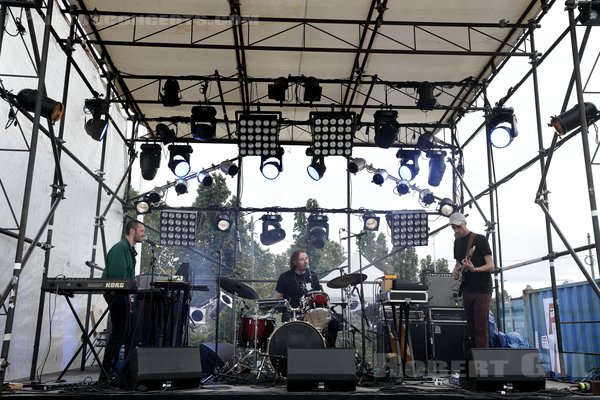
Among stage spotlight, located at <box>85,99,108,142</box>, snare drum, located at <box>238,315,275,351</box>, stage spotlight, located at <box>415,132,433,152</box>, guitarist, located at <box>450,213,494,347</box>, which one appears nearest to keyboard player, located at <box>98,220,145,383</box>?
snare drum, located at <box>238,315,275,351</box>

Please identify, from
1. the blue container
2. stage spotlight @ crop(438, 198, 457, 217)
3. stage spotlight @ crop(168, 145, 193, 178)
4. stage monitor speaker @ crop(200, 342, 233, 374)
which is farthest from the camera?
stage spotlight @ crop(438, 198, 457, 217)

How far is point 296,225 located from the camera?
90.3 feet

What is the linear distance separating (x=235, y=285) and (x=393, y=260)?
24.5m

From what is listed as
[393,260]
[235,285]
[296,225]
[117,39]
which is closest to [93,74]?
[117,39]

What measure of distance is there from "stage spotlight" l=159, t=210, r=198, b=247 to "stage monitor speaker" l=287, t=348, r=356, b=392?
20.6 feet

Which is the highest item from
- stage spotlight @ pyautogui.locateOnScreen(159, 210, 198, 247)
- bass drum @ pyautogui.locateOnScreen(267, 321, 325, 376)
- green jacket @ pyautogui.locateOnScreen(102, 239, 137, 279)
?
stage spotlight @ pyautogui.locateOnScreen(159, 210, 198, 247)

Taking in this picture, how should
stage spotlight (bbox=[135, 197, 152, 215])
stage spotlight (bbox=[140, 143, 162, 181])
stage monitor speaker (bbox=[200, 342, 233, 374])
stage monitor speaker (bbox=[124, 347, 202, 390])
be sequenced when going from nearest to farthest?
stage monitor speaker (bbox=[124, 347, 202, 390]) < stage monitor speaker (bbox=[200, 342, 233, 374]) < stage spotlight (bbox=[140, 143, 162, 181]) < stage spotlight (bbox=[135, 197, 152, 215])

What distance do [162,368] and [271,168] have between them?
6402 mm

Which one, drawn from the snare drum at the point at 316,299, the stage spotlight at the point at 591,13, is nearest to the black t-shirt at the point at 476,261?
the snare drum at the point at 316,299

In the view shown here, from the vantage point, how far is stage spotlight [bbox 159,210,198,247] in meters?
10.5

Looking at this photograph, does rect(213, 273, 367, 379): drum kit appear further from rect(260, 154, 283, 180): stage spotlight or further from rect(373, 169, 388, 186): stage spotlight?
rect(373, 169, 388, 186): stage spotlight

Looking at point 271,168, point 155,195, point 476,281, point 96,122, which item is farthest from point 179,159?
point 476,281

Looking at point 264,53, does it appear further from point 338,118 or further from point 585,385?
point 585,385

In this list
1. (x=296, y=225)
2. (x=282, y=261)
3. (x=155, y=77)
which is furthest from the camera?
(x=282, y=261)
